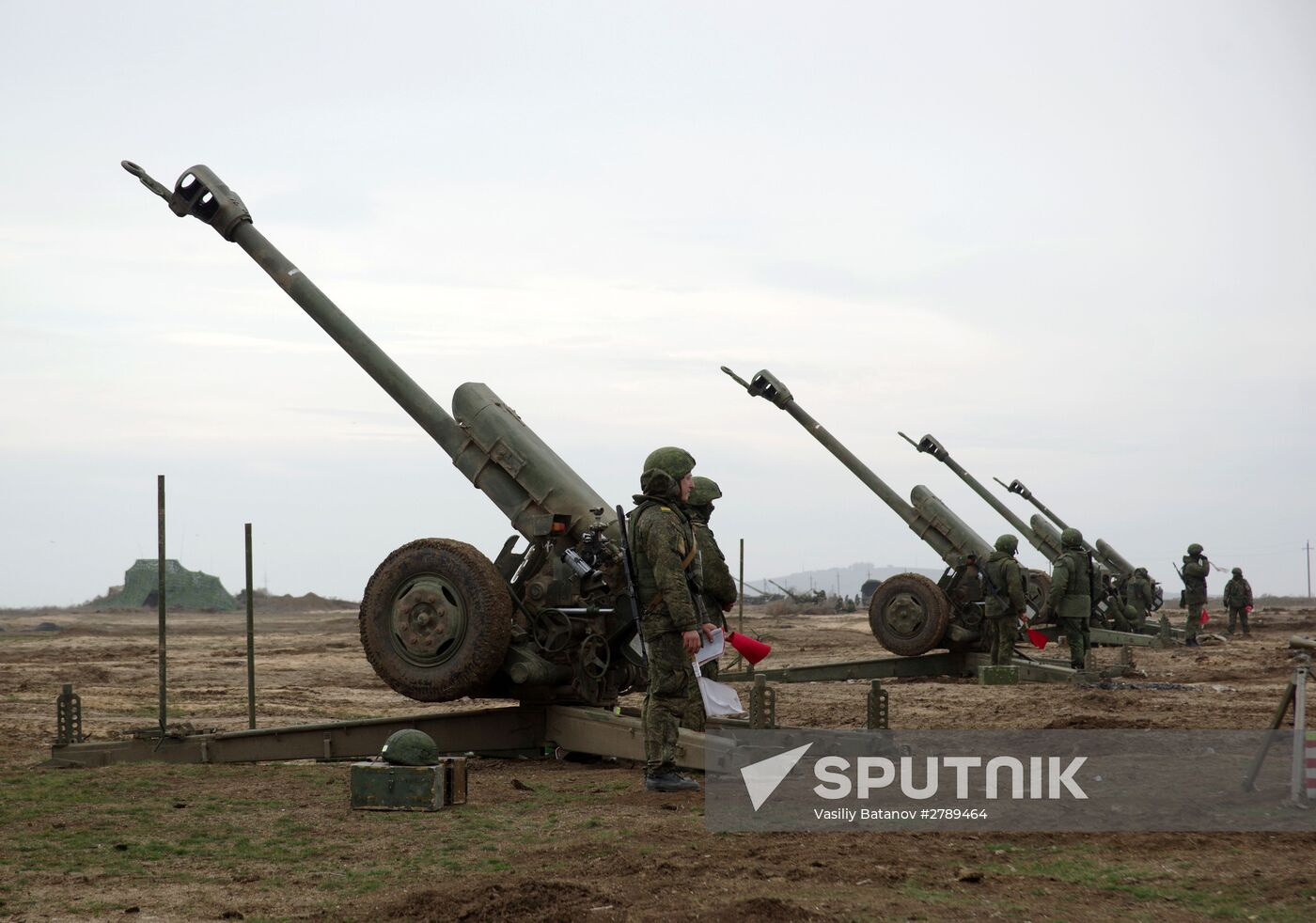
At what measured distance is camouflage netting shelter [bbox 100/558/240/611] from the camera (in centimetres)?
5347

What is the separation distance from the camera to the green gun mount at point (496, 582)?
27.7 ft

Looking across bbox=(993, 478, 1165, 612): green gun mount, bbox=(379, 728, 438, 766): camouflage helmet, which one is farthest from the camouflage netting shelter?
bbox=(379, 728, 438, 766): camouflage helmet

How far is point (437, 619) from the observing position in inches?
333

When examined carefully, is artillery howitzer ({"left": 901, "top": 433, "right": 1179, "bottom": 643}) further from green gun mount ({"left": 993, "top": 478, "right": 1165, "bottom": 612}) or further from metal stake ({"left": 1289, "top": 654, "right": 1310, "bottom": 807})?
metal stake ({"left": 1289, "top": 654, "right": 1310, "bottom": 807})

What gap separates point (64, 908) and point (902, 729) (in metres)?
6.61

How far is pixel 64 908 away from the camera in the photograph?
5.00 meters

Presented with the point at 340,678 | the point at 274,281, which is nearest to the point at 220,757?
the point at 274,281

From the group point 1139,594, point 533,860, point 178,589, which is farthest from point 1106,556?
point 178,589

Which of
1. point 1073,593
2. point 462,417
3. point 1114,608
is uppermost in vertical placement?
point 462,417

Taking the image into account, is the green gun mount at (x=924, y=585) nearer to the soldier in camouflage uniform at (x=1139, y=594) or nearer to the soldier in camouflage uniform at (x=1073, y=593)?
the soldier in camouflage uniform at (x=1073, y=593)

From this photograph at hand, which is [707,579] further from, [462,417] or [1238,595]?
[1238,595]

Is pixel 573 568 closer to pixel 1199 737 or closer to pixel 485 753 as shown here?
pixel 485 753

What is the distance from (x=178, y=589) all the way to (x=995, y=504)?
38.9m

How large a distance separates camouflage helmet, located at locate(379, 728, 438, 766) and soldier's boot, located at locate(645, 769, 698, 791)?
115 cm
